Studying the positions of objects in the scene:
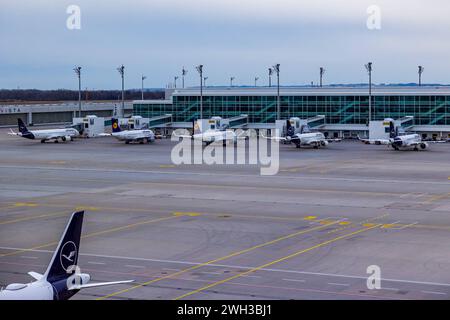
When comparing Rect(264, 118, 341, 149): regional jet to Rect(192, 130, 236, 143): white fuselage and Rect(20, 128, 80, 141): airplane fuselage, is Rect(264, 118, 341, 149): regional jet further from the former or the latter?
Rect(20, 128, 80, 141): airplane fuselage

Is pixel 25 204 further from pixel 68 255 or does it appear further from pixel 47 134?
pixel 47 134

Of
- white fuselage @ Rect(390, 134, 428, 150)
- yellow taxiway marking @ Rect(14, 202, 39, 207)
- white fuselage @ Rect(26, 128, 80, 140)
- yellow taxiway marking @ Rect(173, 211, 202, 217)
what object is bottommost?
yellow taxiway marking @ Rect(173, 211, 202, 217)

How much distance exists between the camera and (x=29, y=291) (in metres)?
23.2

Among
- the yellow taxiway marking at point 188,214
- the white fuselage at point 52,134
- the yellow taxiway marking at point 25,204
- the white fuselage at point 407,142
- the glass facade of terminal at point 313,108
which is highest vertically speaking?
the glass facade of terminal at point 313,108

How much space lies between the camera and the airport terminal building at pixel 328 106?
527 feet

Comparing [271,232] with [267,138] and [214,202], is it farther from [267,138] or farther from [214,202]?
[267,138]

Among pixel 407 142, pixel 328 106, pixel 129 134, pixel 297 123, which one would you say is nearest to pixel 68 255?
pixel 407 142

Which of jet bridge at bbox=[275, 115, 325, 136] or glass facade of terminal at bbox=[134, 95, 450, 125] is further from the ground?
glass facade of terminal at bbox=[134, 95, 450, 125]

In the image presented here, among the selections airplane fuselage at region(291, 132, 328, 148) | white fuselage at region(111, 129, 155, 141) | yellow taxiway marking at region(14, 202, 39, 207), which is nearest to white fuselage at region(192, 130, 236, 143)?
airplane fuselage at region(291, 132, 328, 148)

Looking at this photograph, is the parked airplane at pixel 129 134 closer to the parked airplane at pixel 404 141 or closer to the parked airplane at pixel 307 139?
the parked airplane at pixel 307 139

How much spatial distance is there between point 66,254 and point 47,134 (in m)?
132

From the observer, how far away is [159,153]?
5044 inches

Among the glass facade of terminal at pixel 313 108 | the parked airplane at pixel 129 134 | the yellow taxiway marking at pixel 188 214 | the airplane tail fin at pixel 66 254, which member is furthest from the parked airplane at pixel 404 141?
the airplane tail fin at pixel 66 254

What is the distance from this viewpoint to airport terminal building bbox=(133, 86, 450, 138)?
16075cm
